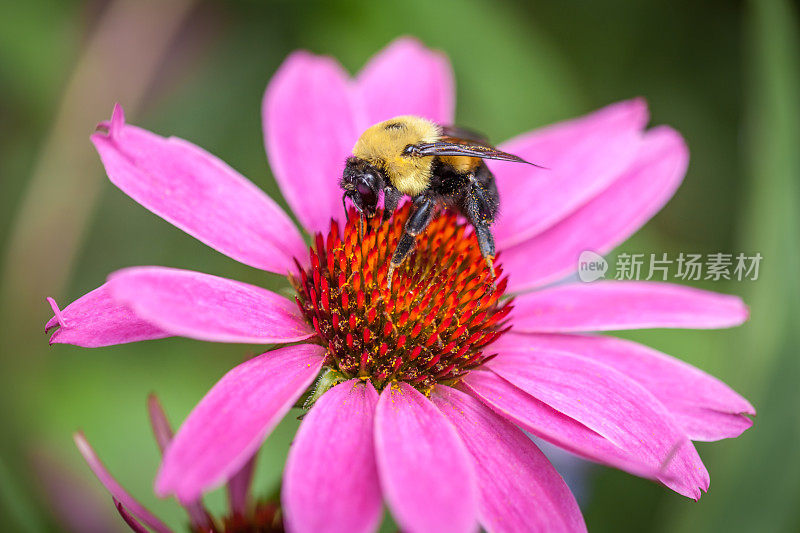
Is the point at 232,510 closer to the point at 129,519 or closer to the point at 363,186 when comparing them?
the point at 129,519

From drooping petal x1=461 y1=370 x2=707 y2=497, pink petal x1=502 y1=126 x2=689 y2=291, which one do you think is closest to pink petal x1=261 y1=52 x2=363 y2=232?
pink petal x1=502 y1=126 x2=689 y2=291

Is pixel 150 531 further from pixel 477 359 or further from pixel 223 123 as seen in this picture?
pixel 223 123

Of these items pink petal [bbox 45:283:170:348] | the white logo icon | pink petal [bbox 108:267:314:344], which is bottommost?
pink petal [bbox 45:283:170:348]

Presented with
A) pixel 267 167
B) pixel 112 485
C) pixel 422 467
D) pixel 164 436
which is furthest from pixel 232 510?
pixel 267 167

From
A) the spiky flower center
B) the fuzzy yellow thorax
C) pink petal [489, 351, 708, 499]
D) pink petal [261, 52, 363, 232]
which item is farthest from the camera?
pink petal [261, 52, 363, 232]

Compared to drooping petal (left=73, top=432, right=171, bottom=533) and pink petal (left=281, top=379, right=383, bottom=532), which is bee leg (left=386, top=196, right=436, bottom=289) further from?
drooping petal (left=73, top=432, right=171, bottom=533)

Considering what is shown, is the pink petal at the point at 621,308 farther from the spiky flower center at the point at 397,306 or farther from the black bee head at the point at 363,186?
the black bee head at the point at 363,186
